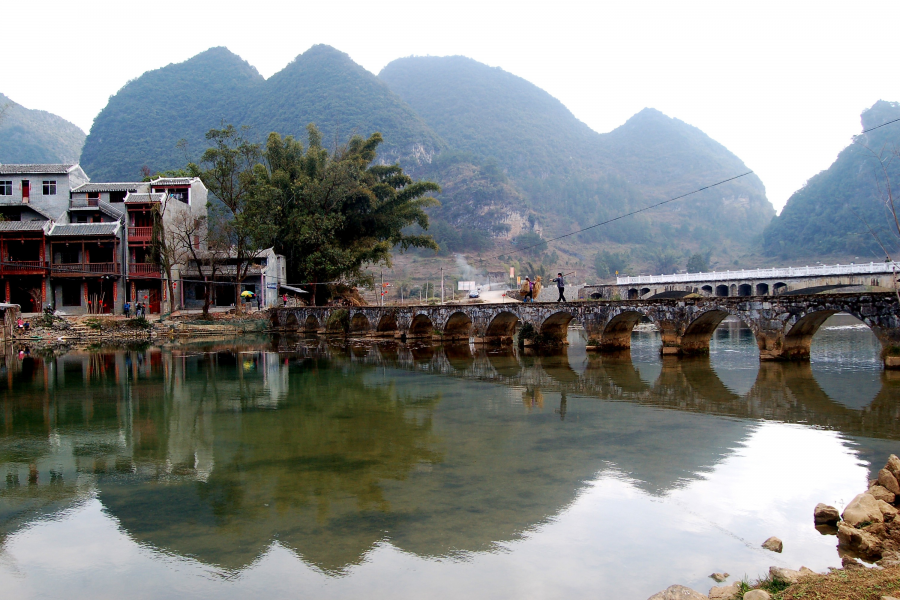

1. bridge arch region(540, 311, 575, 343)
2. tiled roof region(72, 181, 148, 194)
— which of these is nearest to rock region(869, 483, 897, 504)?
bridge arch region(540, 311, 575, 343)

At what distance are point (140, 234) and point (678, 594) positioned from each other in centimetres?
4330

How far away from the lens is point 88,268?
39.9 meters

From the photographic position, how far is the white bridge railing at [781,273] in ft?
139

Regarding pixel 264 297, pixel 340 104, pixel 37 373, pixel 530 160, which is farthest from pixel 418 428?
pixel 530 160

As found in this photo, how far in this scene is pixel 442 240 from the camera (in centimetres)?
11375

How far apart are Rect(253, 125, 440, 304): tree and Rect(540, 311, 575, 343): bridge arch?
1826 centimetres

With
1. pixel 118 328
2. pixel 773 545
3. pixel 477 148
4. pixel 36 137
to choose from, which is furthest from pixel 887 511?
pixel 477 148

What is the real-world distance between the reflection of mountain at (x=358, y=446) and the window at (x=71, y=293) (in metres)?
22.3

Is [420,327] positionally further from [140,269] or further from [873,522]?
[873,522]

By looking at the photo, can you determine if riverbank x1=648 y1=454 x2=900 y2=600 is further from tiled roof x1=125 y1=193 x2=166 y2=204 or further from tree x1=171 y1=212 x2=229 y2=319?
tiled roof x1=125 y1=193 x2=166 y2=204

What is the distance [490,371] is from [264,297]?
1127 inches

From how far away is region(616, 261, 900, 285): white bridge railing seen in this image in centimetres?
4238

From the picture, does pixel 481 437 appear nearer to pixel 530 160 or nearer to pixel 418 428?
pixel 418 428

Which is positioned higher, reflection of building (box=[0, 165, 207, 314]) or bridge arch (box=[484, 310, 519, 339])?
reflection of building (box=[0, 165, 207, 314])
